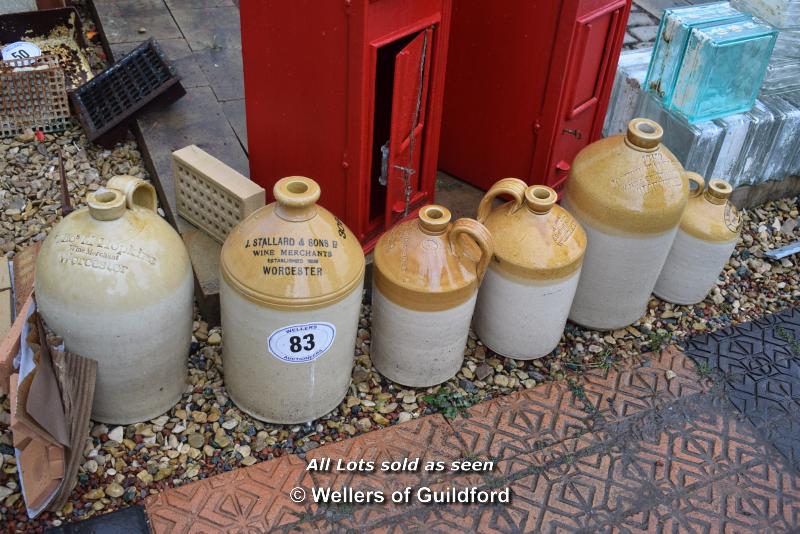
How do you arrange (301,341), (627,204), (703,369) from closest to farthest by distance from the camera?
(301,341) → (627,204) → (703,369)

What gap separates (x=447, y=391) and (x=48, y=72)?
3.28 m

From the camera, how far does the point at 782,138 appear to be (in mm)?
5082

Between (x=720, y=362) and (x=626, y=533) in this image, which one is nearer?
(x=626, y=533)

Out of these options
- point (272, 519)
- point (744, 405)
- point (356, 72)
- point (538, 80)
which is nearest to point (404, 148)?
point (356, 72)

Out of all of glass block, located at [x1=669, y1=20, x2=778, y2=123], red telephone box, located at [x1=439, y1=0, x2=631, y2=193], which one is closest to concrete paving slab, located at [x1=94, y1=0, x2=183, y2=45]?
red telephone box, located at [x1=439, y1=0, x2=631, y2=193]

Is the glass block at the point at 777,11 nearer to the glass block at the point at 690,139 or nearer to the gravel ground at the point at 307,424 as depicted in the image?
the glass block at the point at 690,139

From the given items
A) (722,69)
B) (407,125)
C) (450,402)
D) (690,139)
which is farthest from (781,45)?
(450,402)

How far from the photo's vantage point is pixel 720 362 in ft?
13.7

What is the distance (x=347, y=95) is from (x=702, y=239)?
2.09 meters

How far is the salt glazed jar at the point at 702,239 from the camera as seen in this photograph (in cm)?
421

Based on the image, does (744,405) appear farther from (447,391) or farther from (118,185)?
(118,185)

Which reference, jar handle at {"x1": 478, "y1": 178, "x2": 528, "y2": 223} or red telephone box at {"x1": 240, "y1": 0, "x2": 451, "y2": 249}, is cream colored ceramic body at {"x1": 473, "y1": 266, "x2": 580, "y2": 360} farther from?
red telephone box at {"x1": 240, "y1": 0, "x2": 451, "y2": 249}

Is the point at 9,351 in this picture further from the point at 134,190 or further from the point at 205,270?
the point at 205,270

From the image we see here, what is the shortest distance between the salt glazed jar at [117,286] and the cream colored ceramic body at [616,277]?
2008 mm
